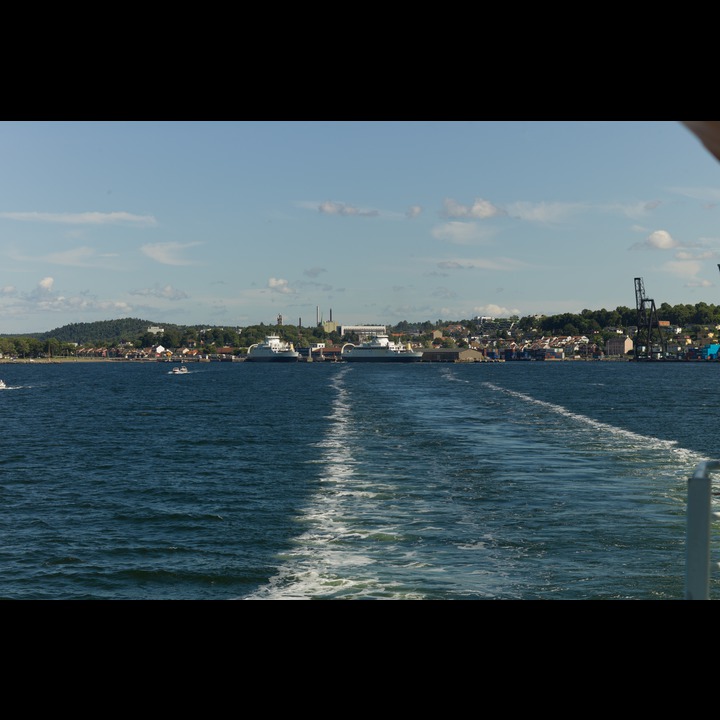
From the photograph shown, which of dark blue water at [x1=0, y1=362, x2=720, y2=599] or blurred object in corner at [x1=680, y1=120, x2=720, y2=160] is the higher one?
blurred object in corner at [x1=680, y1=120, x2=720, y2=160]

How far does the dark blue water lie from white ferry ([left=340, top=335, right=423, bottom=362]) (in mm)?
101052

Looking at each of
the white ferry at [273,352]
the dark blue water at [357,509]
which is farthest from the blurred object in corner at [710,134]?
the white ferry at [273,352]

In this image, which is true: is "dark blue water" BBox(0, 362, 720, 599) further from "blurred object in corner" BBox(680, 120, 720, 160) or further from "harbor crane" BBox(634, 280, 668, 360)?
"harbor crane" BBox(634, 280, 668, 360)

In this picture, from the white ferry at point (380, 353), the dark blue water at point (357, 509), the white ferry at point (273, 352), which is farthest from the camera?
the white ferry at point (273, 352)

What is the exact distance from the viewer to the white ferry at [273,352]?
476 ft

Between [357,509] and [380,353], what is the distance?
4866 inches

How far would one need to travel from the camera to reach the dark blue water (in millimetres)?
10703

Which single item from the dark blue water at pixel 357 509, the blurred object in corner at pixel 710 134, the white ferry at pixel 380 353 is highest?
the blurred object in corner at pixel 710 134

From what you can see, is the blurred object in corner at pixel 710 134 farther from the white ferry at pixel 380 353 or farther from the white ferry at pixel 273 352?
the white ferry at pixel 273 352

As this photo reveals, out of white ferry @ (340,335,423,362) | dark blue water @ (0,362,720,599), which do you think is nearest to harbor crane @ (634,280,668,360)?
white ferry @ (340,335,423,362)

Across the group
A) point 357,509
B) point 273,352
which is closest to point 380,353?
point 273,352

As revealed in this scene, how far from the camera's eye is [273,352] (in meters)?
146

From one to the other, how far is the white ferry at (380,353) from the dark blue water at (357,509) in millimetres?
101052
